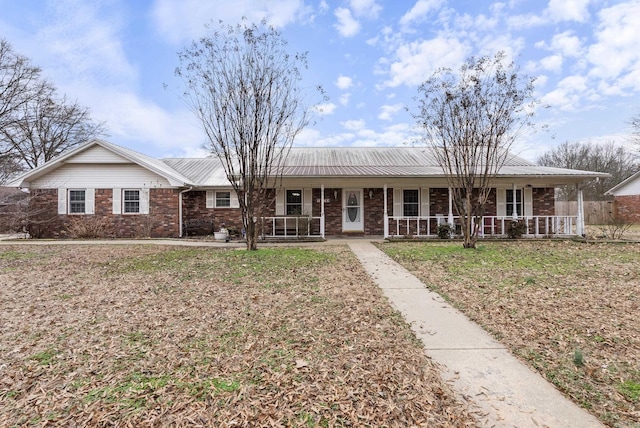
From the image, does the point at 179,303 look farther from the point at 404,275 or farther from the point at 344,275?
the point at 404,275

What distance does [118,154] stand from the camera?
1541 centimetres

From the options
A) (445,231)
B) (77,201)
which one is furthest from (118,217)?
(445,231)

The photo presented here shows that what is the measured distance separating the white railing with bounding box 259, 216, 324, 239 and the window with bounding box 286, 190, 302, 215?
0.66m

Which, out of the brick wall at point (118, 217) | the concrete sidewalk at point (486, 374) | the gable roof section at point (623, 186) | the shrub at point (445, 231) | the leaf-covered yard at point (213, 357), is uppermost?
the gable roof section at point (623, 186)

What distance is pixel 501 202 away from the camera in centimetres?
1525

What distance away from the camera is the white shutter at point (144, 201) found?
51.0ft

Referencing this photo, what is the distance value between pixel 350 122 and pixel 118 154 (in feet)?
37.6

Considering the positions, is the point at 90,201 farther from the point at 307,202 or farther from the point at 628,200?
the point at 628,200

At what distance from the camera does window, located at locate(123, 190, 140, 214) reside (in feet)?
51.2

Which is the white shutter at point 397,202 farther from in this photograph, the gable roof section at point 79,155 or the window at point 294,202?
the gable roof section at point 79,155

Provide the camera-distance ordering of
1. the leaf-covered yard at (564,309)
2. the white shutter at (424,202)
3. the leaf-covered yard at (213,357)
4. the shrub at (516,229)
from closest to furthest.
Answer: the leaf-covered yard at (213,357) < the leaf-covered yard at (564,309) < the shrub at (516,229) < the white shutter at (424,202)

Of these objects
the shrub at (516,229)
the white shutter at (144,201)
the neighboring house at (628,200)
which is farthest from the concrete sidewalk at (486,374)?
the neighboring house at (628,200)

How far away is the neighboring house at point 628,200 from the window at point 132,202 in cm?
3164

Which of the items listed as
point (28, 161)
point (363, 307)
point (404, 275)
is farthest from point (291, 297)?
point (28, 161)
